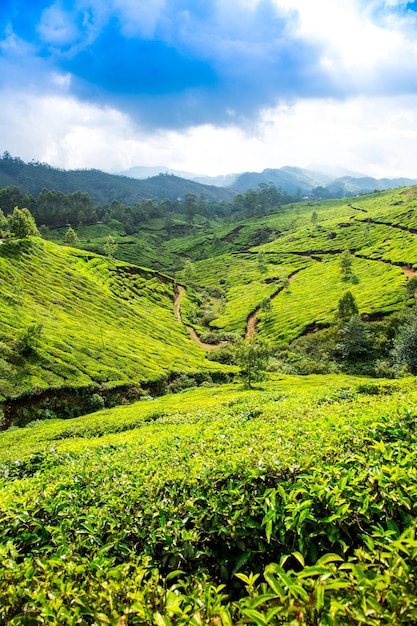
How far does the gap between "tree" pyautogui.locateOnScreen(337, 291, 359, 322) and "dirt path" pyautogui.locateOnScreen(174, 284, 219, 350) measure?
31.0 meters

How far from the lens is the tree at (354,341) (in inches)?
2589

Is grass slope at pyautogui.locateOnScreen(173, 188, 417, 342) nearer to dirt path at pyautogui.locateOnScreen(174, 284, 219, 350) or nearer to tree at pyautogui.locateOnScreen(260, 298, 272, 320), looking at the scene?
tree at pyautogui.locateOnScreen(260, 298, 272, 320)

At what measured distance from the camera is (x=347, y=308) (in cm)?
7444

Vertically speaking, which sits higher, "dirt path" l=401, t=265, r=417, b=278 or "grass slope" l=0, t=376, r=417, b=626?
"dirt path" l=401, t=265, r=417, b=278

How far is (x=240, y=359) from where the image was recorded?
4734 centimetres

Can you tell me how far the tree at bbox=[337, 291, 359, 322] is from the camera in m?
73.6

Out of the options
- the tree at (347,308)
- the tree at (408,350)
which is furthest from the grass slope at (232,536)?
the tree at (347,308)

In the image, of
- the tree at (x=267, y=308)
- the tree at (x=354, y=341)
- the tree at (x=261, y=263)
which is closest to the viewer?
the tree at (x=354, y=341)

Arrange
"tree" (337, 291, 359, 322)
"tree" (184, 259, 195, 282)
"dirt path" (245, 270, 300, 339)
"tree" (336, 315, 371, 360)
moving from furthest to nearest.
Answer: "tree" (184, 259, 195, 282) < "dirt path" (245, 270, 300, 339) < "tree" (337, 291, 359, 322) < "tree" (336, 315, 371, 360)

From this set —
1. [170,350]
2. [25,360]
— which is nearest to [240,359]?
[170,350]

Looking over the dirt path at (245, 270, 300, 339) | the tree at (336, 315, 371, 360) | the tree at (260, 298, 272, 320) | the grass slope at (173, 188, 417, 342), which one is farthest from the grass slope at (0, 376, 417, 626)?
the tree at (260, 298, 272, 320)

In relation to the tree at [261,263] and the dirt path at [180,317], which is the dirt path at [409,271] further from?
the dirt path at [180,317]

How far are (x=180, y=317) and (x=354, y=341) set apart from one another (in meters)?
53.3

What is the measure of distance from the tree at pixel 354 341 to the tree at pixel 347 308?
660cm
